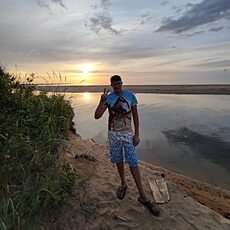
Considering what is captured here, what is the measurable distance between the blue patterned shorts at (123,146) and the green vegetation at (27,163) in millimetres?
877

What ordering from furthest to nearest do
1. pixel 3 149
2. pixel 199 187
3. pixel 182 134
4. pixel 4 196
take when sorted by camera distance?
1. pixel 182 134
2. pixel 199 187
3. pixel 3 149
4. pixel 4 196

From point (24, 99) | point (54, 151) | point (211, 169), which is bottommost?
point (211, 169)

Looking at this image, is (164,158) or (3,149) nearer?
(3,149)

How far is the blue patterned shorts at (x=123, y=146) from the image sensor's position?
4605mm

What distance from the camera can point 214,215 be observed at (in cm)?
488

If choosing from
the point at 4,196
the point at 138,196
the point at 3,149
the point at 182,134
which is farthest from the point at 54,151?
the point at 182,134

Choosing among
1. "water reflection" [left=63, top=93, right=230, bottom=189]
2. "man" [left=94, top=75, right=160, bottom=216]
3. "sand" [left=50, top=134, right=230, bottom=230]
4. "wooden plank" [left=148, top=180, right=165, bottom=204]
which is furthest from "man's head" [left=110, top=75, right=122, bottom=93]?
"water reflection" [left=63, top=93, right=230, bottom=189]

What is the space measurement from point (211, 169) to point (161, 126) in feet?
21.8

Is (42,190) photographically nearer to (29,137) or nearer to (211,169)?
(29,137)

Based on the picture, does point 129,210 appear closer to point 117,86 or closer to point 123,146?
point 123,146

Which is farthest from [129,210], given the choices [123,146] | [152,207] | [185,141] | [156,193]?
[185,141]

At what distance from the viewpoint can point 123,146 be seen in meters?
4.68

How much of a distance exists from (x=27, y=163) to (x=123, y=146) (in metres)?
1.61

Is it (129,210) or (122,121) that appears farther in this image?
(122,121)
